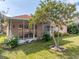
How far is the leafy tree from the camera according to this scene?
1802cm

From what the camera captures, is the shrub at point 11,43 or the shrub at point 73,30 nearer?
the shrub at point 11,43

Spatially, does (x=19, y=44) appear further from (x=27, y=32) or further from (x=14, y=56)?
(x=14, y=56)

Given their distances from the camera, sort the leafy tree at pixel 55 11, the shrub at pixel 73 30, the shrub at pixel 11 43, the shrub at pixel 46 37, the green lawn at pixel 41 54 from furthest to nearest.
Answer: the shrub at pixel 73 30 < the shrub at pixel 46 37 < the shrub at pixel 11 43 < the leafy tree at pixel 55 11 < the green lawn at pixel 41 54

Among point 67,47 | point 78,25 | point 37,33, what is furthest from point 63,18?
point 78,25

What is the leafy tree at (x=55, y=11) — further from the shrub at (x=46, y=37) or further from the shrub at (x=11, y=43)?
the shrub at (x=46, y=37)

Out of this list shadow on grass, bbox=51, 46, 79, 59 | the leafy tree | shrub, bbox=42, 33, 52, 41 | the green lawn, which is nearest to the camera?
shadow on grass, bbox=51, 46, 79, 59

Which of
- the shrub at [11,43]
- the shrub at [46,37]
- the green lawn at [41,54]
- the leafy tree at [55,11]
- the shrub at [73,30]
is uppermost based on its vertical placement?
the leafy tree at [55,11]

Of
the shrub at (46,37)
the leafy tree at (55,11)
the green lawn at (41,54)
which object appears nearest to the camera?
the green lawn at (41,54)

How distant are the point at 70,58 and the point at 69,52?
1441 millimetres

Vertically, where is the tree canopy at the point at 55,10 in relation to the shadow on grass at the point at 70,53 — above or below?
above

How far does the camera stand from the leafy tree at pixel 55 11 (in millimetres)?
18016

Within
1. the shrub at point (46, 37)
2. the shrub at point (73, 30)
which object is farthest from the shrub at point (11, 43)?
the shrub at point (73, 30)

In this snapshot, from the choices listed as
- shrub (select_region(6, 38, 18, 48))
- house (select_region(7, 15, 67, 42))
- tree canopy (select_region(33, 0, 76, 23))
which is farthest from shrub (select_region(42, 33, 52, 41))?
tree canopy (select_region(33, 0, 76, 23))

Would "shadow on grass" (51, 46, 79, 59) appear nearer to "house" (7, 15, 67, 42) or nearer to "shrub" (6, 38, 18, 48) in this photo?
"shrub" (6, 38, 18, 48)
